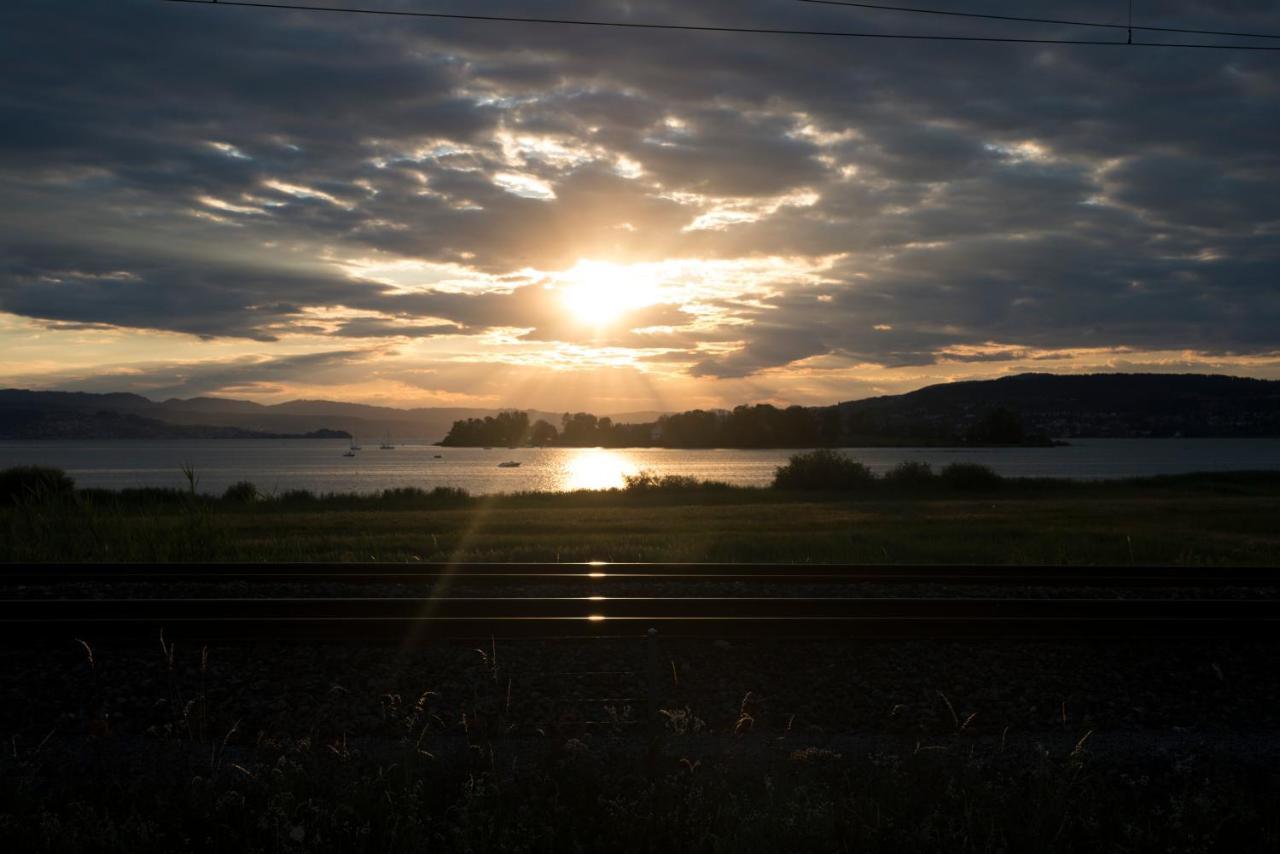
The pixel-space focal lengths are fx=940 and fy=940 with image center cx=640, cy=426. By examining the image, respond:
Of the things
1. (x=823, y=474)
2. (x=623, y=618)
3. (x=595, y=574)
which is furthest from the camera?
(x=823, y=474)

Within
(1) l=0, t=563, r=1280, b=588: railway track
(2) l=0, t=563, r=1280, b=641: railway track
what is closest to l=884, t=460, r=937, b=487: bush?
(1) l=0, t=563, r=1280, b=588: railway track

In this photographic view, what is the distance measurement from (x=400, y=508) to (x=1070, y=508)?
25.4m

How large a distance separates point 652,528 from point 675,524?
1375 mm

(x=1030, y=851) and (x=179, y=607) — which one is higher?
(x=179, y=607)

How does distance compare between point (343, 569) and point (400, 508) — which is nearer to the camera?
point (343, 569)

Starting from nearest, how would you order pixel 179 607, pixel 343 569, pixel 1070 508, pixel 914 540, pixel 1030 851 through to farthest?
pixel 1030 851 → pixel 179 607 → pixel 343 569 → pixel 914 540 → pixel 1070 508

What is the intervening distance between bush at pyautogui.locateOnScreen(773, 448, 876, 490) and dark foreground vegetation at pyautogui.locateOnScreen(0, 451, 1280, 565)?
326mm

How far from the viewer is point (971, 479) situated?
4866cm

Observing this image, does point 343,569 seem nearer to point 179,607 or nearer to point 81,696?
point 179,607

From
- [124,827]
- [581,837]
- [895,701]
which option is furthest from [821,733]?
[124,827]

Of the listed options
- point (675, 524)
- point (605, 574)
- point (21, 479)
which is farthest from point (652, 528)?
point (21, 479)

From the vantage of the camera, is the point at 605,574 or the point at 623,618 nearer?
the point at 623,618

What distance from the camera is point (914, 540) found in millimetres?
21734

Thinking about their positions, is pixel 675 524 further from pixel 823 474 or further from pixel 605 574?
pixel 823 474
